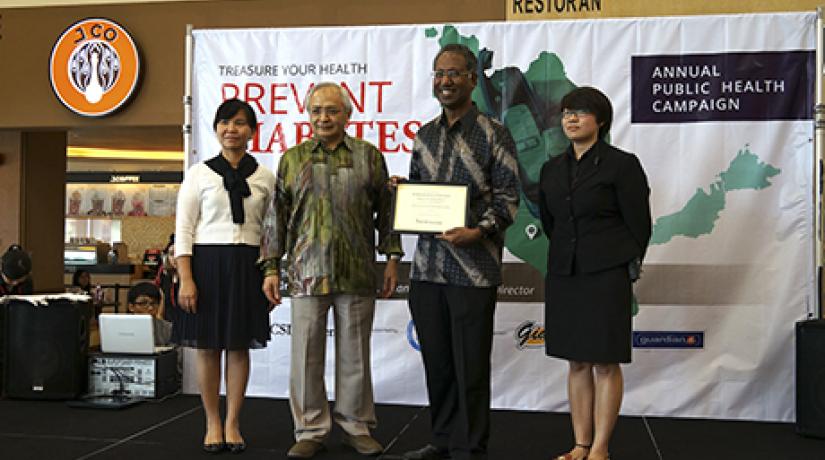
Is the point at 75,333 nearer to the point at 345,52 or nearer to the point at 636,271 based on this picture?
the point at 345,52

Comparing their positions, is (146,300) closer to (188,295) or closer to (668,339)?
(188,295)

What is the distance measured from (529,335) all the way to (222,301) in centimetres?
194

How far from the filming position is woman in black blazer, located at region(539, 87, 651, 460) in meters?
3.46

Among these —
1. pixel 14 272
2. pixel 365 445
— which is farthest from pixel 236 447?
pixel 14 272

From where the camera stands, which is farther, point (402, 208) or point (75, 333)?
point (75, 333)

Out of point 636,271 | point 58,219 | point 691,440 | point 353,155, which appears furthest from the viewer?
point 58,219

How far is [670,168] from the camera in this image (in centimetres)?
486

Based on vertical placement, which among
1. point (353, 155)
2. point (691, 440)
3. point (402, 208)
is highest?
point (353, 155)

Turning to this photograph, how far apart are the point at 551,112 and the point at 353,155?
1.65 meters

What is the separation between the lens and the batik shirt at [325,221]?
12.0ft

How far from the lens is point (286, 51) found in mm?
5223

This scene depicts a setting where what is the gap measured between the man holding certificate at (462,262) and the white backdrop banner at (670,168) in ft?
4.91

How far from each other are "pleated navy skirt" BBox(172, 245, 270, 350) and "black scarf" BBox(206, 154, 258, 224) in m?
0.17

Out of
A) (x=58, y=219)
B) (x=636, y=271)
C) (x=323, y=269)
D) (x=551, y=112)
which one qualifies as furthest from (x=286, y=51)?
(x=58, y=219)
